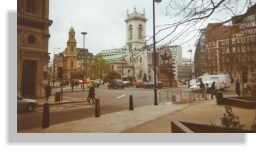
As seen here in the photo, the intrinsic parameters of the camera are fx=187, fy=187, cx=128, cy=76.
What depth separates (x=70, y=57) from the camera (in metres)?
3.72

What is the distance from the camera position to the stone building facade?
3195mm

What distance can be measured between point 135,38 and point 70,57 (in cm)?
139

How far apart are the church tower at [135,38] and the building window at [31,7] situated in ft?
5.65

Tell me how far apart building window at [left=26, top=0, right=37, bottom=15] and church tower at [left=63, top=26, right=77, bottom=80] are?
0.68 meters

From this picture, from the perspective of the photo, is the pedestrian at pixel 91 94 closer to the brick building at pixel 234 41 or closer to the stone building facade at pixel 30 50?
the stone building facade at pixel 30 50

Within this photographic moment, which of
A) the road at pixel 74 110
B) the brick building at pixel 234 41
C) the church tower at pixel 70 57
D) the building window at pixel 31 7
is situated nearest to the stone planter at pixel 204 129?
the road at pixel 74 110

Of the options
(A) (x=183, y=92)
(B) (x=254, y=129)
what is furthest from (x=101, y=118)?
(A) (x=183, y=92)

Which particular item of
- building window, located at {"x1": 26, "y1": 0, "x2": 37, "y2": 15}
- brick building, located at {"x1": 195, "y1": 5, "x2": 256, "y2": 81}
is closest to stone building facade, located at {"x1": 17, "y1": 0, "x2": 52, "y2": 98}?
building window, located at {"x1": 26, "y1": 0, "x2": 37, "y2": 15}

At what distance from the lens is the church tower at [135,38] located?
395 cm
